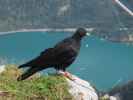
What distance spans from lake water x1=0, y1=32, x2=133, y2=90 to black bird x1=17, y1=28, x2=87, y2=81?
56459 mm

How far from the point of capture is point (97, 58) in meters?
110

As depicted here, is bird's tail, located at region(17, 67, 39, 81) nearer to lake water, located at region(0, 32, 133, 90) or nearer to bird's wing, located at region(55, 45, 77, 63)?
bird's wing, located at region(55, 45, 77, 63)

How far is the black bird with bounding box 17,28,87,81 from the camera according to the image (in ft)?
24.7

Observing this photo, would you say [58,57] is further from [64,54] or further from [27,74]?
[27,74]

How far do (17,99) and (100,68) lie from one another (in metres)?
93.0

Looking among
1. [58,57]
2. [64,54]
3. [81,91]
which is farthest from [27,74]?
[81,91]

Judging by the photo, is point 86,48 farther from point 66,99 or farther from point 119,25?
point 66,99

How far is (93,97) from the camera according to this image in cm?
757

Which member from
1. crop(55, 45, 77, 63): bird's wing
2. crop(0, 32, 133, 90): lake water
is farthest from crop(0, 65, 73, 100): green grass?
crop(0, 32, 133, 90): lake water

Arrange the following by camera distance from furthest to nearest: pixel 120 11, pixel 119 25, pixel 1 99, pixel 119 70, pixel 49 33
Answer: pixel 120 11, pixel 119 25, pixel 49 33, pixel 119 70, pixel 1 99

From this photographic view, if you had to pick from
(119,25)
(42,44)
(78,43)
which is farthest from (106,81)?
(119,25)

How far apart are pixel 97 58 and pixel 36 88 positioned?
10342 centimetres

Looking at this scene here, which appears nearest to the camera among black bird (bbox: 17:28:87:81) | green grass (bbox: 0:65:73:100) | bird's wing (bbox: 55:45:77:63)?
green grass (bbox: 0:65:73:100)

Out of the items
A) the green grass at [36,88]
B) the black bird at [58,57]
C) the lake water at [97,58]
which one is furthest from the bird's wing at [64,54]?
the lake water at [97,58]
